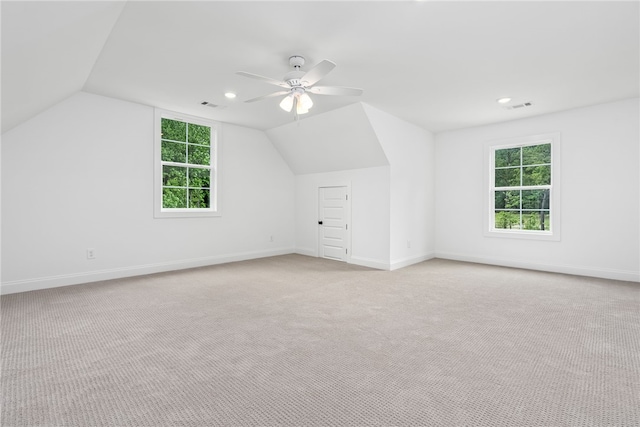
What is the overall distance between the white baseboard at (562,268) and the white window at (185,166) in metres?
4.96

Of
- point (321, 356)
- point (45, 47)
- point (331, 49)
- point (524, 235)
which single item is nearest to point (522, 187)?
point (524, 235)

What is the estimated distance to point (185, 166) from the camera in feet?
17.8

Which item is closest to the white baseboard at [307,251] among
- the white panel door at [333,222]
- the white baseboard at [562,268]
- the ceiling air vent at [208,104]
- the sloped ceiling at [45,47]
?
the white panel door at [333,222]

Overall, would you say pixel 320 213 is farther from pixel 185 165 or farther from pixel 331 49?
pixel 331 49

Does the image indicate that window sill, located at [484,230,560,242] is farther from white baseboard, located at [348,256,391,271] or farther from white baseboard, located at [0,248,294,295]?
white baseboard, located at [0,248,294,295]

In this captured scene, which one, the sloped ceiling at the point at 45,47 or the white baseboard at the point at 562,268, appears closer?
the sloped ceiling at the point at 45,47

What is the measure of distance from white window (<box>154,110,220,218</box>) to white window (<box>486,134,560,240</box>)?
206 inches

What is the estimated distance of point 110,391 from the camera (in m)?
1.88

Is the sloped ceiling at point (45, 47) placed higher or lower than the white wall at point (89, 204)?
higher

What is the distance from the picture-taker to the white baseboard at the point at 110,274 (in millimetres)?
3892

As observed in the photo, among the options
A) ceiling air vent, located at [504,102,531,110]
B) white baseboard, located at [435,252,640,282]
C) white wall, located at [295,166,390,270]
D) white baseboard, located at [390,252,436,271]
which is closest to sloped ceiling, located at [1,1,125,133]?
white wall, located at [295,166,390,270]

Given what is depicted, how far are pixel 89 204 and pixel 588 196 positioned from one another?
746 cm

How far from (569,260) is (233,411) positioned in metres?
5.60

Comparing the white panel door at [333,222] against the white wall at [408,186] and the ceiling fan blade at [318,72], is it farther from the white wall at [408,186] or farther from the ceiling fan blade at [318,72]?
the ceiling fan blade at [318,72]
